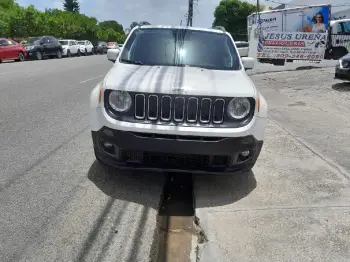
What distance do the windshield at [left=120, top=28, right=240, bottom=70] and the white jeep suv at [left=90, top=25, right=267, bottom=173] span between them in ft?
2.45

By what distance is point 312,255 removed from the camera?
317 centimetres

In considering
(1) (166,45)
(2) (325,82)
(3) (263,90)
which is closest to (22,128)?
(1) (166,45)

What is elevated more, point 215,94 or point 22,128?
point 215,94

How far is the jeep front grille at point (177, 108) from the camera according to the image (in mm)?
3926

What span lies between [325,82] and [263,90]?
271 cm

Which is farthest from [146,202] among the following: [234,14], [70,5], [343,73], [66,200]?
[70,5]

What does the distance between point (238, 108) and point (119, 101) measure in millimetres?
1251

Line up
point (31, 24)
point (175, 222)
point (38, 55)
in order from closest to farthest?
point (175, 222) → point (38, 55) → point (31, 24)

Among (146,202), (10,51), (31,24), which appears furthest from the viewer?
(31,24)

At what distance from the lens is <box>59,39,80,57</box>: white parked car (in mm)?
33550

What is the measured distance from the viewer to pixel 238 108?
4.08m

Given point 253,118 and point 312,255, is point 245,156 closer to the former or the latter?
point 253,118

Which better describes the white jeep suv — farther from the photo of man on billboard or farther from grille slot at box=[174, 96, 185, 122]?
the photo of man on billboard

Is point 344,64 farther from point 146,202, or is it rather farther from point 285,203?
point 146,202
